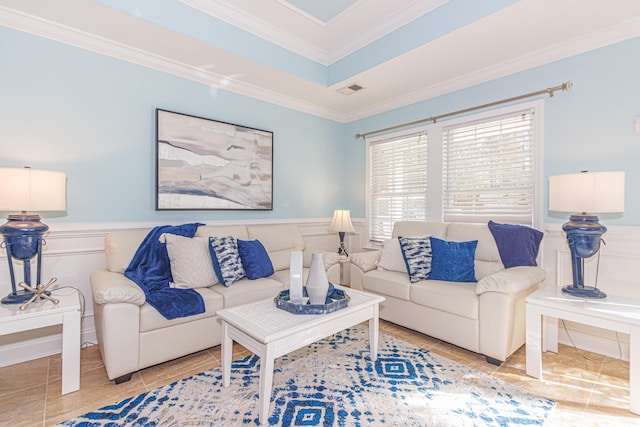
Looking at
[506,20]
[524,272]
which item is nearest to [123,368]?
[524,272]

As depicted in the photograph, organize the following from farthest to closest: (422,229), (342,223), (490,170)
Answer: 1. (342,223)
2. (422,229)
3. (490,170)

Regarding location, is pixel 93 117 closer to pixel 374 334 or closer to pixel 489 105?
pixel 374 334

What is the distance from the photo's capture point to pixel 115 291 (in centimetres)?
194

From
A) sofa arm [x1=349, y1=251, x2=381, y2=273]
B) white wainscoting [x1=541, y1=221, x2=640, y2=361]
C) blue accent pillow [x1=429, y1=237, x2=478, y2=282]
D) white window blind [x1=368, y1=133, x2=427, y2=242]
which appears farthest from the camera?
white window blind [x1=368, y1=133, x2=427, y2=242]

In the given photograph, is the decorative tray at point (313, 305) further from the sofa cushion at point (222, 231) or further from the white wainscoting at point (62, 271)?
the white wainscoting at point (62, 271)

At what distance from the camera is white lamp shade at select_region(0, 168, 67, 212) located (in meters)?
1.83

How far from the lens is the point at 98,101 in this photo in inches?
101

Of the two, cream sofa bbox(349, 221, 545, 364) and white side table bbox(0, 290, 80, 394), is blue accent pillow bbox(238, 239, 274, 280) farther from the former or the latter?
A: white side table bbox(0, 290, 80, 394)

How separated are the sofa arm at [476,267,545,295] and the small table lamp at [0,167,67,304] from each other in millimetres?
3014

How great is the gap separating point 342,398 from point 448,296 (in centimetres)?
117

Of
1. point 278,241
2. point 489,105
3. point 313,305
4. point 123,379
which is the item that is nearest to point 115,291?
point 123,379

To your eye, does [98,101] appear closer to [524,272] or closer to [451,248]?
[451,248]

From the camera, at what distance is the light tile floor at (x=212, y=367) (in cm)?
169

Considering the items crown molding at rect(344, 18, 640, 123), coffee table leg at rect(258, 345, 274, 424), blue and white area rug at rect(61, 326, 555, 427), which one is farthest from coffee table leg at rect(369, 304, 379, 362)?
crown molding at rect(344, 18, 640, 123)
